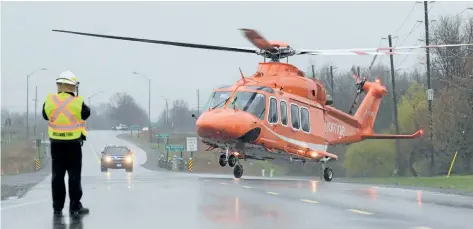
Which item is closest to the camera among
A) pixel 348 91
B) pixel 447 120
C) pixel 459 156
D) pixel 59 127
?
pixel 59 127

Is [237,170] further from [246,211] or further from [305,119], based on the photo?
[246,211]

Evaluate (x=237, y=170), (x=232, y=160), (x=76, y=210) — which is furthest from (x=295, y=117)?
(x=76, y=210)

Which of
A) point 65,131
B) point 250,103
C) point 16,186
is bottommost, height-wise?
point 16,186

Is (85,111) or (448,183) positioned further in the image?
(448,183)

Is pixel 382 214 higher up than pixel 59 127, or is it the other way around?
pixel 59 127

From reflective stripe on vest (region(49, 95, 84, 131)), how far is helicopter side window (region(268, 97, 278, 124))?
12788 millimetres

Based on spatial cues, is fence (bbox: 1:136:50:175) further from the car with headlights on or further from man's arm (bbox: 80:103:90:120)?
man's arm (bbox: 80:103:90:120)

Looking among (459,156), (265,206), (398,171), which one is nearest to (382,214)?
(265,206)

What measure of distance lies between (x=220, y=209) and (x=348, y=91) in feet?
208

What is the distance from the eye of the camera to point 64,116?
9438 millimetres

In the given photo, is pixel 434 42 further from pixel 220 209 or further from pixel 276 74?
pixel 220 209

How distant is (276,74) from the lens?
75.4 feet

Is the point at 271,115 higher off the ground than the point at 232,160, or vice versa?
the point at 271,115

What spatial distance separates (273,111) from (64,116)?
42.9ft
